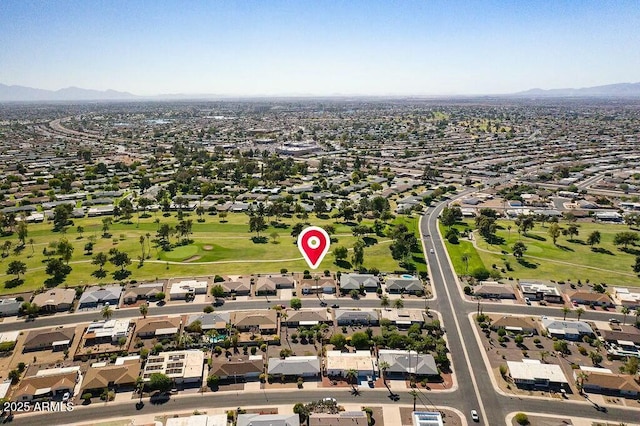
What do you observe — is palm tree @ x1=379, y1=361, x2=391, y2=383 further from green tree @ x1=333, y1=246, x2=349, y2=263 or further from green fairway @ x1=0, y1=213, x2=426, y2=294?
green tree @ x1=333, y1=246, x2=349, y2=263

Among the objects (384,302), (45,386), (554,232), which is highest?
(554,232)

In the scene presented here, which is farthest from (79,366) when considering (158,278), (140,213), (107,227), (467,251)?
(467,251)

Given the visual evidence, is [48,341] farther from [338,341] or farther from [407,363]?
[407,363]

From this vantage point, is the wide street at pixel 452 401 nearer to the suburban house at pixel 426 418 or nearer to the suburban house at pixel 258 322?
the suburban house at pixel 426 418

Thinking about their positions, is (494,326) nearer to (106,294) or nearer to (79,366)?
(79,366)

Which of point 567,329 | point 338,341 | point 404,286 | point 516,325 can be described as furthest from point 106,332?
point 567,329

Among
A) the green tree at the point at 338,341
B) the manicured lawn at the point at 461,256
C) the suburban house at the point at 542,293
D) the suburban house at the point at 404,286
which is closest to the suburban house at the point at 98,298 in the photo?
the green tree at the point at 338,341

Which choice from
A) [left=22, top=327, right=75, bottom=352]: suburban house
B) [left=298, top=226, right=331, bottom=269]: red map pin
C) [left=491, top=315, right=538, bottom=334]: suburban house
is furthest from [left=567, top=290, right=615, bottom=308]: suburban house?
[left=22, top=327, right=75, bottom=352]: suburban house
